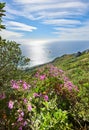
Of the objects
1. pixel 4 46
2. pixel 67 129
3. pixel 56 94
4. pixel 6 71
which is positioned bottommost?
pixel 67 129

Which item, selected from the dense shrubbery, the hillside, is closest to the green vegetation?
the dense shrubbery

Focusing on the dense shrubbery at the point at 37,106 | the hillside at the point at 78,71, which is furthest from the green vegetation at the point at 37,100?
the hillside at the point at 78,71

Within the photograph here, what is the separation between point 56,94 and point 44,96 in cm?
69

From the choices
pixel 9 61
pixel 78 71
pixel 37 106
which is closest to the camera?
pixel 37 106

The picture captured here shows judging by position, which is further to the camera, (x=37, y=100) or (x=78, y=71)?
(x=78, y=71)

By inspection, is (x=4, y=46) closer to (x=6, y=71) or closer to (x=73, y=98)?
(x=6, y=71)

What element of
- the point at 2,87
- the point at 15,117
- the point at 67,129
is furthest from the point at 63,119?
the point at 2,87

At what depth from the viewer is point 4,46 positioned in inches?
421

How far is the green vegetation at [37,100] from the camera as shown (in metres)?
8.56

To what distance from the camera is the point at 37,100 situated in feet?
31.8

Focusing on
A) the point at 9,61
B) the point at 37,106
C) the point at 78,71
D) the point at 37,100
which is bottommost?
the point at 78,71

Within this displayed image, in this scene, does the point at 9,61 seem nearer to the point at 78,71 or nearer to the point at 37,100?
the point at 37,100

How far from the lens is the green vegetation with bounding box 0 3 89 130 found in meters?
8.56

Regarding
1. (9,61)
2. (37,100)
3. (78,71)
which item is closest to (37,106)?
(37,100)
